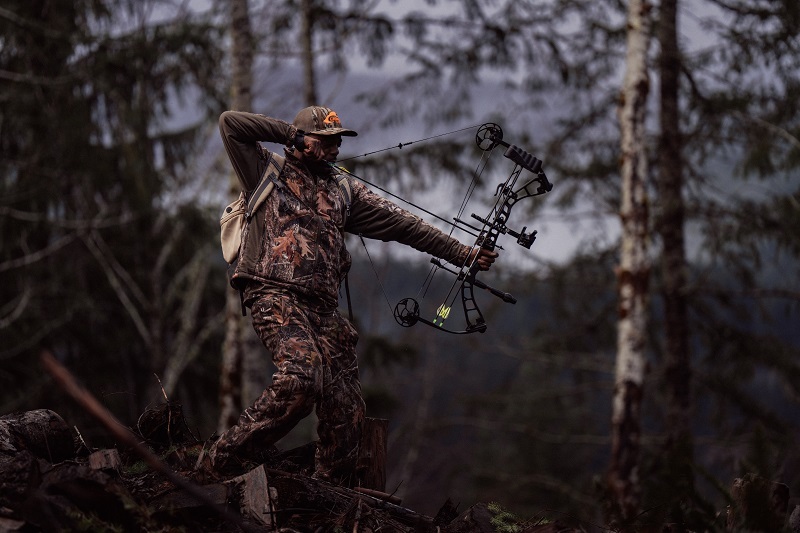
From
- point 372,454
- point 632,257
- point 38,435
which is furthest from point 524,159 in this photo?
point 632,257

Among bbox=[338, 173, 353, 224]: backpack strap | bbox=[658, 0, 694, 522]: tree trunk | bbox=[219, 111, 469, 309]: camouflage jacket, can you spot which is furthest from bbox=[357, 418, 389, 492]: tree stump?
bbox=[658, 0, 694, 522]: tree trunk

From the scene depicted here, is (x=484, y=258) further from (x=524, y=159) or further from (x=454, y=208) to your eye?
(x=454, y=208)

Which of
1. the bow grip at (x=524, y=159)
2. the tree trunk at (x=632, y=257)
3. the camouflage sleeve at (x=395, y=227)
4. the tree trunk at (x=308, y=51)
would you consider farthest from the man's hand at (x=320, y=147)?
the tree trunk at (x=308, y=51)

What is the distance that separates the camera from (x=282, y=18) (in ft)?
49.2

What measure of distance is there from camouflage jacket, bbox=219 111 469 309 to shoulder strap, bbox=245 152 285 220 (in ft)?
0.13

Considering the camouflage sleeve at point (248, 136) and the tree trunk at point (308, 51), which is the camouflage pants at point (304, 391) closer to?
the camouflage sleeve at point (248, 136)

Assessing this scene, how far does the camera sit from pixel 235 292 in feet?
35.5

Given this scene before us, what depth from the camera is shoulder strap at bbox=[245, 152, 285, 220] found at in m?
5.54

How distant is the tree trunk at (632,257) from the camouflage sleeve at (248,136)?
601 centimetres

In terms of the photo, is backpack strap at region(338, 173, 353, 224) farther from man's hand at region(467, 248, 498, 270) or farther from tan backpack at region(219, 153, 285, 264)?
man's hand at region(467, 248, 498, 270)

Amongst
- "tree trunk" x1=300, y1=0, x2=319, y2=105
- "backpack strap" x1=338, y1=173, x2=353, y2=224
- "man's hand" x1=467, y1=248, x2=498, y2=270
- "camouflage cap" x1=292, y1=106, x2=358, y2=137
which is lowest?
"man's hand" x1=467, y1=248, x2=498, y2=270

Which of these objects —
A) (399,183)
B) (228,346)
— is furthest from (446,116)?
(228,346)

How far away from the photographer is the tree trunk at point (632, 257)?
34.5ft

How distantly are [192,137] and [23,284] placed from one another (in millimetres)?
4755
